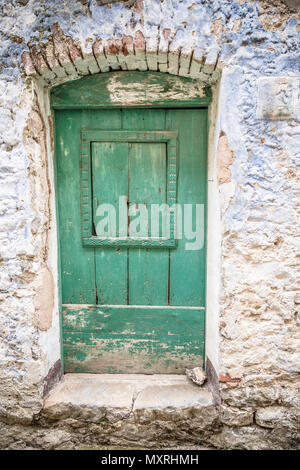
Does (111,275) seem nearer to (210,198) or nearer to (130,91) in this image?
(210,198)

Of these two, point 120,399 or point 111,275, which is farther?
point 111,275

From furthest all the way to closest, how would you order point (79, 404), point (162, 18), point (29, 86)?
point (79, 404) → point (29, 86) → point (162, 18)

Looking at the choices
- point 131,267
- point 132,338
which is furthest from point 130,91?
point 132,338

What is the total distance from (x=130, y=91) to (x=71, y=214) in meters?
0.87

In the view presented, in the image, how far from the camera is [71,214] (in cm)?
196

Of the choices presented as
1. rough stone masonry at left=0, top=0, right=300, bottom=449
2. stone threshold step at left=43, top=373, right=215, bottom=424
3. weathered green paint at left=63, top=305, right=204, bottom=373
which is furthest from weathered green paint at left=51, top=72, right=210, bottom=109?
stone threshold step at left=43, top=373, right=215, bottom=424

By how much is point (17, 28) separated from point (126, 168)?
96 cm

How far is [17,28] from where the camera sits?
1620 millimetres

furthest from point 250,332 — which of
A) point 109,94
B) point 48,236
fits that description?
point 109,94

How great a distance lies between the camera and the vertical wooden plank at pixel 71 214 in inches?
74.6

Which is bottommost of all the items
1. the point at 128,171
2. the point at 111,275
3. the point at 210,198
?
the point at 111,275

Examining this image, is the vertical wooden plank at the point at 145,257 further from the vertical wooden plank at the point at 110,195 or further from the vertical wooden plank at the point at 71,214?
the vertical wooden plank at the point at 71,214

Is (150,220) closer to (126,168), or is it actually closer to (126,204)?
(126,204)

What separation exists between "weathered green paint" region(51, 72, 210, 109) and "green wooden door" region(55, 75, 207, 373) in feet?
0.20
